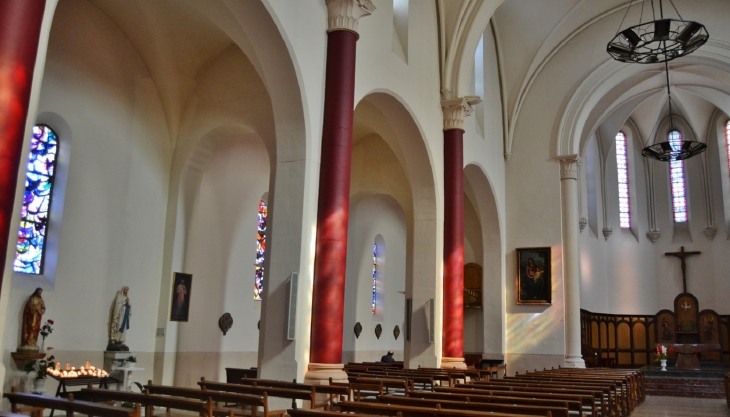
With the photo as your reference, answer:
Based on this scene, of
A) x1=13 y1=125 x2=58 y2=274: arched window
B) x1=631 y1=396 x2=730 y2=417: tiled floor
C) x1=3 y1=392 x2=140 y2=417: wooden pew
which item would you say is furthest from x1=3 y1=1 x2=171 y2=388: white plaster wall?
x1=631 y1=396 x2=730 y2=417: tiled floor

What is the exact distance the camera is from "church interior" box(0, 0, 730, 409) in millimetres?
9805

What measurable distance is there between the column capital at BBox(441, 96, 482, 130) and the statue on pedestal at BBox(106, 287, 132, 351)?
8.04 metres

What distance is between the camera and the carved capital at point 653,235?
2930cm

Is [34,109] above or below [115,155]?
below

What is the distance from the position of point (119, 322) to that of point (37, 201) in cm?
267

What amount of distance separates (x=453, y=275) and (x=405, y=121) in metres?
3.74

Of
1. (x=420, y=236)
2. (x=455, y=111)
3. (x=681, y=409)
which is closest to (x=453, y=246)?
(x=420, y=236)

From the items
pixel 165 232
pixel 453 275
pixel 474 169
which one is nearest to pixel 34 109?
pixel 165 232

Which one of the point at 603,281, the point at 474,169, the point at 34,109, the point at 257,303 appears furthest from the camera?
the point at 603,281

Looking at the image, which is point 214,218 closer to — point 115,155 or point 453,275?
point 115,155

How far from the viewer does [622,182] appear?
29.9 m

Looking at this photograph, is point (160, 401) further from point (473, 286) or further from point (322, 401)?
point (473, 286)

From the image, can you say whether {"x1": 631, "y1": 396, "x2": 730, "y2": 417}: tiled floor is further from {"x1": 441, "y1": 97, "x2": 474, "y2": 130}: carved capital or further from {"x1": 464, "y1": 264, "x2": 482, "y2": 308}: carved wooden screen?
{"x1": 441, "y1": 97, "x2": 474, "y2": 130}: carved capital

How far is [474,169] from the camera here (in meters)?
18.4
